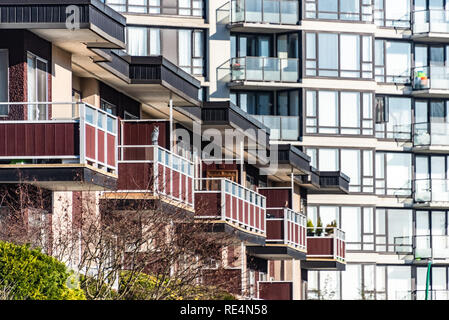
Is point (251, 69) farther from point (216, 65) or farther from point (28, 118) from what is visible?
point (28, 118)

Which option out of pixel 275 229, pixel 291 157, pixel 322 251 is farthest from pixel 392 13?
pixel 275 229

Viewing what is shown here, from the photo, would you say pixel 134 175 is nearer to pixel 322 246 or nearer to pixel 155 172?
pixel 155 172

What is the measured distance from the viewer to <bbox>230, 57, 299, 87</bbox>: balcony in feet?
232

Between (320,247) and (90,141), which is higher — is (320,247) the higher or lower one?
the lower one

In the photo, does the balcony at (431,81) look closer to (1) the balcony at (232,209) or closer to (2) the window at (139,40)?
(2) the window at (139,40)

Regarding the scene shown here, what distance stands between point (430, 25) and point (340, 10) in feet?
21.0

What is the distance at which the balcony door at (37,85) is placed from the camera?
27992mm

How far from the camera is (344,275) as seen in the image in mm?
74375

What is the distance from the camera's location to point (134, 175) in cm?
3253

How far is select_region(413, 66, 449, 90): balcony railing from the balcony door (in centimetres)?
4947
